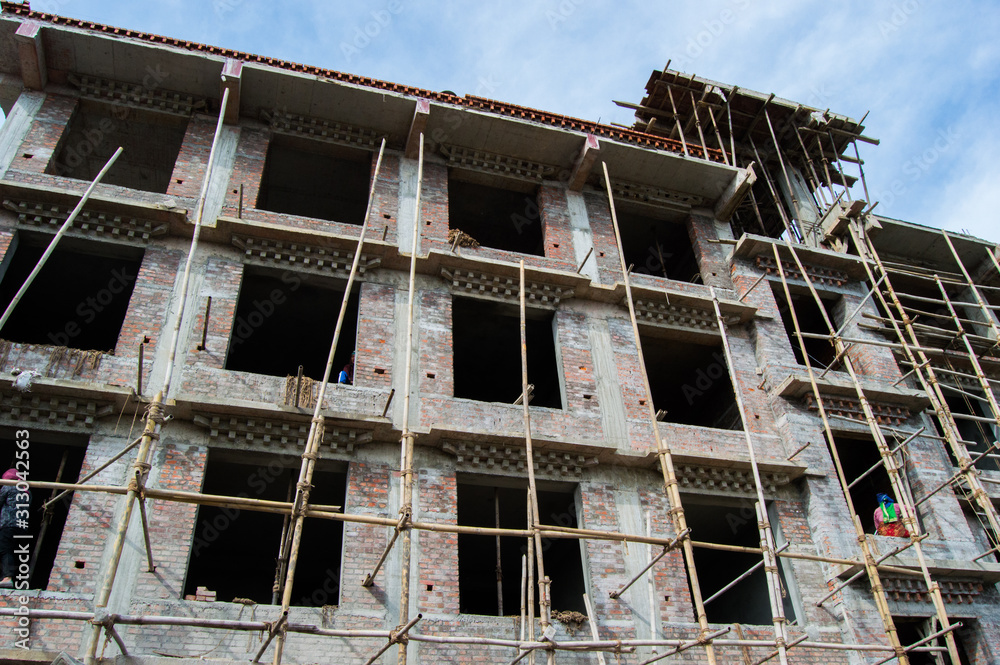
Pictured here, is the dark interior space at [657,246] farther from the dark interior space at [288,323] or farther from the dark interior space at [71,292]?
the dark interior space at [71,292]

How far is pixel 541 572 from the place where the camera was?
9508 mm

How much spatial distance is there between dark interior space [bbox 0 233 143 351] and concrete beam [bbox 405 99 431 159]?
5866 mm

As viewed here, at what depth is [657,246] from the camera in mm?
18734

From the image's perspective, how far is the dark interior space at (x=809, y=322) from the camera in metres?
17.4

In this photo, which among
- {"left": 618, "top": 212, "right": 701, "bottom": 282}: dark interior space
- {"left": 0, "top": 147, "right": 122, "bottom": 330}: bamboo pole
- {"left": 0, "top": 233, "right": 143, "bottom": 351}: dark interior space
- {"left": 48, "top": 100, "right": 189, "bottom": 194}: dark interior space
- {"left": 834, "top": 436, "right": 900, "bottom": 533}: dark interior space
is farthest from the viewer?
{"left": 618, "top": 212, "right": 701, "bottom": 282}: dark interior space

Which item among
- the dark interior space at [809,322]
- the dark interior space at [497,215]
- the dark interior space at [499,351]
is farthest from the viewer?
the dark interior space at [497,215]

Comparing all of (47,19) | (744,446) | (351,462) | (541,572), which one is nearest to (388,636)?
(541,572)

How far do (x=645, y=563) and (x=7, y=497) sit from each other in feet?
29.0

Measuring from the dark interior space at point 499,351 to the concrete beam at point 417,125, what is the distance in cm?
365

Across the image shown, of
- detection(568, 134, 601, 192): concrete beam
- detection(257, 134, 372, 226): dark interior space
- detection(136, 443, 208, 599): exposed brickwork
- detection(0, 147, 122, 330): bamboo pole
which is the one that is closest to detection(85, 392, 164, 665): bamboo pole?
detection(136, 443, 208, 599): exposed brickwork

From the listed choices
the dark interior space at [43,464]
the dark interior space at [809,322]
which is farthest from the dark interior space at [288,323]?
the dark interior space at [809,322]

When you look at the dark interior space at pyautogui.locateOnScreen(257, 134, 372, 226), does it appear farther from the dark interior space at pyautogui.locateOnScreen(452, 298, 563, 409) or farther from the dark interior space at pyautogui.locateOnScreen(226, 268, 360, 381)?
the dark interior space at pyautogui.locateOnScreen(452, 298, 563, 409)

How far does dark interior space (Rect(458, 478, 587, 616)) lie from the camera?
13635 mm

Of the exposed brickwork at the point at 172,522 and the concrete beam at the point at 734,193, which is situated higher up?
the concrete beam at the point at 734,193
